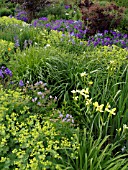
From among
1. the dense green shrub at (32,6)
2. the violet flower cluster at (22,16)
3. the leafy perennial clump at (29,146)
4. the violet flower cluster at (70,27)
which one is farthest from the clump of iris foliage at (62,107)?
the violet flower cluster at (22,16)

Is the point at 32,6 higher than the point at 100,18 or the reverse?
the reverse

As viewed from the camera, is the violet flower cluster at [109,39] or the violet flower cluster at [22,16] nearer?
the violet flower cluster at [109,39]

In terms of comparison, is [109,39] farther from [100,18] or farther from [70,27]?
[70,27]

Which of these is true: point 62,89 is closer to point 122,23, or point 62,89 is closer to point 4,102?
point 4,102

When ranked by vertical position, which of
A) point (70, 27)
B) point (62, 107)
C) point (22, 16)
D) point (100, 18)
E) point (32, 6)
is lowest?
point (22, 16)

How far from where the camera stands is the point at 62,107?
272cm

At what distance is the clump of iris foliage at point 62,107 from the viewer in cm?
216

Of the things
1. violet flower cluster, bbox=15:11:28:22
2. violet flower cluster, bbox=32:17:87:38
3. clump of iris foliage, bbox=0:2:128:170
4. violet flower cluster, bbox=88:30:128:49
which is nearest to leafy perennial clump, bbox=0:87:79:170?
clump of iris foliage, bbox=0:2:128:170

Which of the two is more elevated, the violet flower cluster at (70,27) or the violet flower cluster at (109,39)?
the violet flower cluster at (109,39)

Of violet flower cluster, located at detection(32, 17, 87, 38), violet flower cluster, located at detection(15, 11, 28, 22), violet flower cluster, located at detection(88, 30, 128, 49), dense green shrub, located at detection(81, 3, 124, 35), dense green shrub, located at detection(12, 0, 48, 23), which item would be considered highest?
dense green shrub, located at detection(81, 3, 124, 35)

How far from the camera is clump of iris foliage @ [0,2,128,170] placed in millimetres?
2156

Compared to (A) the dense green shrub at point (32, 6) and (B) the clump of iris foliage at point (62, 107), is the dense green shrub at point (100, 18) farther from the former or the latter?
(A) the dense green shrub at point (32, 6)

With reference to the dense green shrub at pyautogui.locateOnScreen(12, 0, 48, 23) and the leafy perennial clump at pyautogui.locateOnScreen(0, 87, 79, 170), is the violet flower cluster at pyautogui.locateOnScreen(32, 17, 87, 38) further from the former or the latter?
the leafy perennial clump at pyautogui.locateOnScreen(0, 87, 79, 170)

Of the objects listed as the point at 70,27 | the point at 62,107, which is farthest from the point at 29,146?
the point at 70,27
